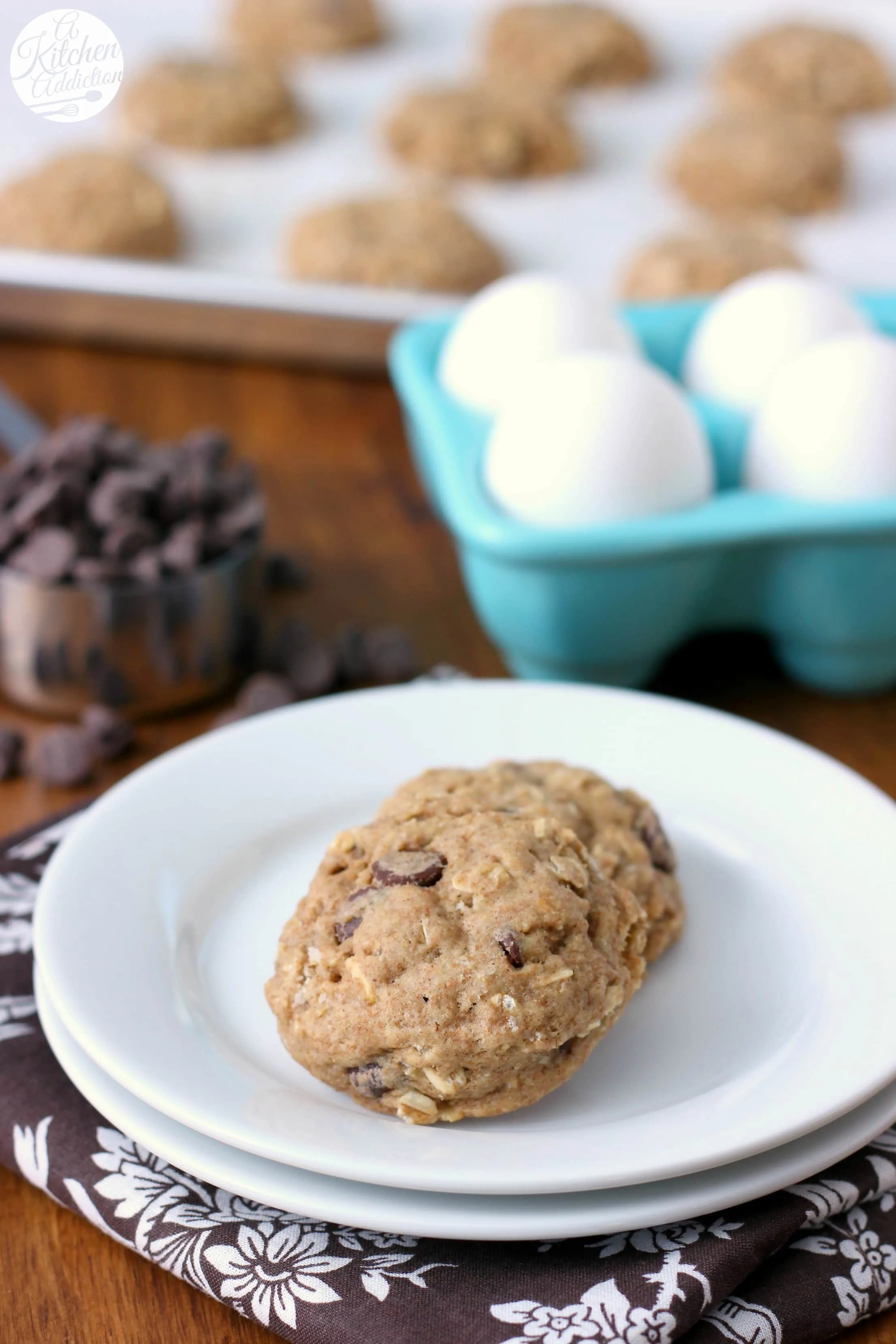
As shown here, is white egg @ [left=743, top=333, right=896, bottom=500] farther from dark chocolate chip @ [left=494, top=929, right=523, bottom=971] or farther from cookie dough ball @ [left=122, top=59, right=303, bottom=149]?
cookie dough ball @ [left=122, top=59, right=303, bottom=149]

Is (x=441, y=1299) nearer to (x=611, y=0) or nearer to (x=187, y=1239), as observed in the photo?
(x=187, y=1239)

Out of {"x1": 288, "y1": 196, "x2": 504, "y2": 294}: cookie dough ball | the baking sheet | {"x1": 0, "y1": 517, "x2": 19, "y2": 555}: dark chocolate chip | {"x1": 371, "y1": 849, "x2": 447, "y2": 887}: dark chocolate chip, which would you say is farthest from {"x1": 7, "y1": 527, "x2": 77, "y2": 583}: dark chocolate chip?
{"x1": 288, "y1": 196, "x2": 504, "y2": 294}: cookie dough ball

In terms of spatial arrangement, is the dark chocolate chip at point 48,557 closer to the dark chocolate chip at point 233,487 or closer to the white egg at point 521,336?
the dark chocolate chip at point 233,487

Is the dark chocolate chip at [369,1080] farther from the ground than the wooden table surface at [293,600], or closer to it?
farther from the ground

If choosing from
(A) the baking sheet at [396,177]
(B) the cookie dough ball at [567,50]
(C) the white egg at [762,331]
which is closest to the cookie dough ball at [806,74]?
(A) the baking sheet at [396,177]

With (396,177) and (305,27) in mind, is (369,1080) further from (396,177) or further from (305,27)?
(305,27)

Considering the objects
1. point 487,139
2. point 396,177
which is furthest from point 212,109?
point 487,139
